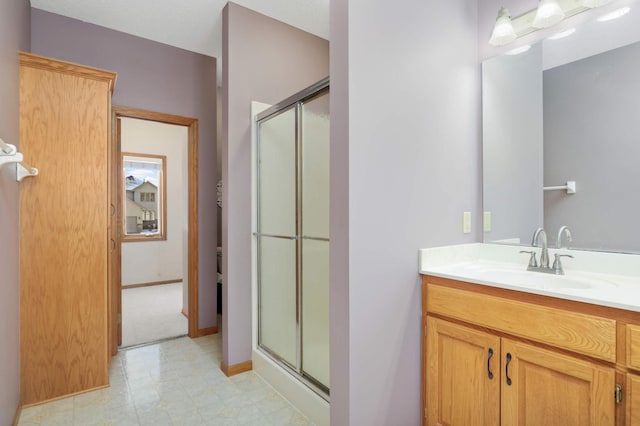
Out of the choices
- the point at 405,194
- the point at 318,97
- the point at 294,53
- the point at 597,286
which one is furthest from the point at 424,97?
the point at 294,53

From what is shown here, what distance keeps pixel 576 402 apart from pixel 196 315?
3.03 metres

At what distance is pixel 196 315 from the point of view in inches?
129

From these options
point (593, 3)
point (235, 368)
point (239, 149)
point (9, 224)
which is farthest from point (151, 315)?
point (593, 3)

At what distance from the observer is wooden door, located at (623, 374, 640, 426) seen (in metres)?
1.05

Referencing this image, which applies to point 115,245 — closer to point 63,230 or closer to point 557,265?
point 63,230

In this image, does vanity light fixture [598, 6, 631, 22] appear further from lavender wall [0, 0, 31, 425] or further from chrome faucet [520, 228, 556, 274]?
lavender wall [0, 0, 31, 425]

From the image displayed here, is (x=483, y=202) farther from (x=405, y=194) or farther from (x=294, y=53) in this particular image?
(x=294, y=53)

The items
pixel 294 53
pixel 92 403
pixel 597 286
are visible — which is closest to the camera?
pixel 597 286

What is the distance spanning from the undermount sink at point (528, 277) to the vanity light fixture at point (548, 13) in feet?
4.14

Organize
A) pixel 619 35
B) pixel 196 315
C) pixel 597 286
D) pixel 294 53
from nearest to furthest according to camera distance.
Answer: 1. pixel 597 286
2. pixel 619 35
3. pixel 294 53
4. pixel 196 315

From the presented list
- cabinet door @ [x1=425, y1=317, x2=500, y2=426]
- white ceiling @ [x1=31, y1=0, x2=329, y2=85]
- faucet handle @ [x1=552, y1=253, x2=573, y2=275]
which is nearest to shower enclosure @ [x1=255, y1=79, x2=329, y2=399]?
cabinet door @ [x1=425, y1=317, x2=500, y2=426]

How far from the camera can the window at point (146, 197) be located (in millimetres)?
5688

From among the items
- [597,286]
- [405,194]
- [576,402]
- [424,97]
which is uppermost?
[424,97]

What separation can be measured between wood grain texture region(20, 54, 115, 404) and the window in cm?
357
